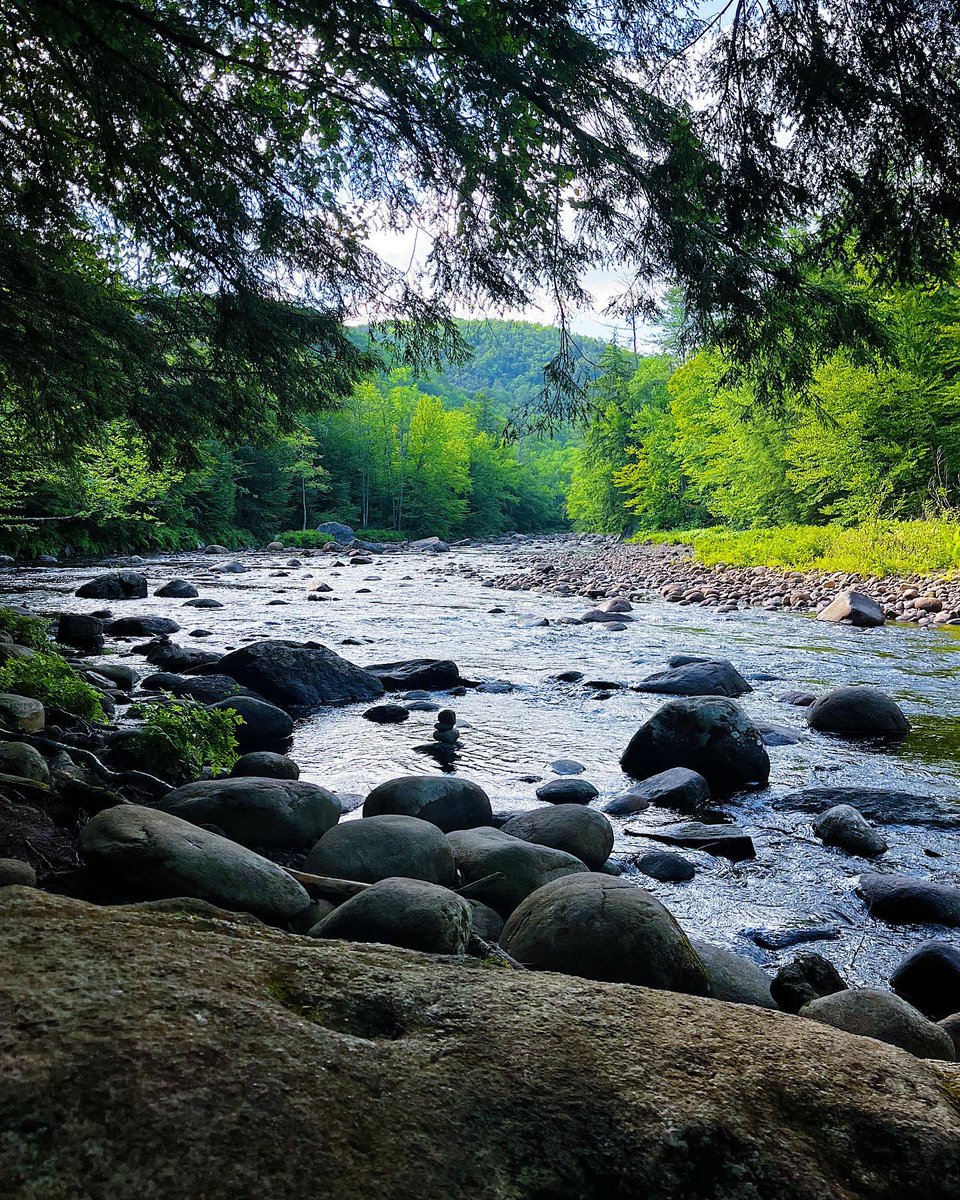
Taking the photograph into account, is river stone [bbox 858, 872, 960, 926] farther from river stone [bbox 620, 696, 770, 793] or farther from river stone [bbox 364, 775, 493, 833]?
river stone [bbox 364, 775, 493, 833]

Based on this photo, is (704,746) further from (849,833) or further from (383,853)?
(383,853)

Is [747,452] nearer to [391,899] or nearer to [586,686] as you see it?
[586,686]

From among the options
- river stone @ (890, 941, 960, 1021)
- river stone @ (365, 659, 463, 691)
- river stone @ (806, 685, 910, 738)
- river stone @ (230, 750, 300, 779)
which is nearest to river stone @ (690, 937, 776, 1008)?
river stone @ (890, 941, 960, 1021)

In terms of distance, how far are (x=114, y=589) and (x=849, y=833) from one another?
52.4 ft

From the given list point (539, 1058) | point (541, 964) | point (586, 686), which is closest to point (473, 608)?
point (586, 686)

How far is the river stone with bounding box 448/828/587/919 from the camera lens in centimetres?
399

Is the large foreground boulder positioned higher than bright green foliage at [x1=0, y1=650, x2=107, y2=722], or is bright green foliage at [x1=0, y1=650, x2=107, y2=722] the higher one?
the large foreground boulder

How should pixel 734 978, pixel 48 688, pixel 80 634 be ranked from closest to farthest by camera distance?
pixel 734 978
pixel 48 688
pixel 80 634

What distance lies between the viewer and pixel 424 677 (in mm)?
9602

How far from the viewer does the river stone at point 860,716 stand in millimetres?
7410

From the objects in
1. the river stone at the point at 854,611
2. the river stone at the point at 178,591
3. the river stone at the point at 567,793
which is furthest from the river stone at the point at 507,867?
the river stone at the point at 178,591

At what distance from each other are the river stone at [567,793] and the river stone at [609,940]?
8.23ft

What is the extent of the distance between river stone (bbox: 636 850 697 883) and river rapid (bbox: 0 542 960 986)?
64 millimetres

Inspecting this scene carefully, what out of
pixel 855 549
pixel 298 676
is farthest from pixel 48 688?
pixel 855 549
